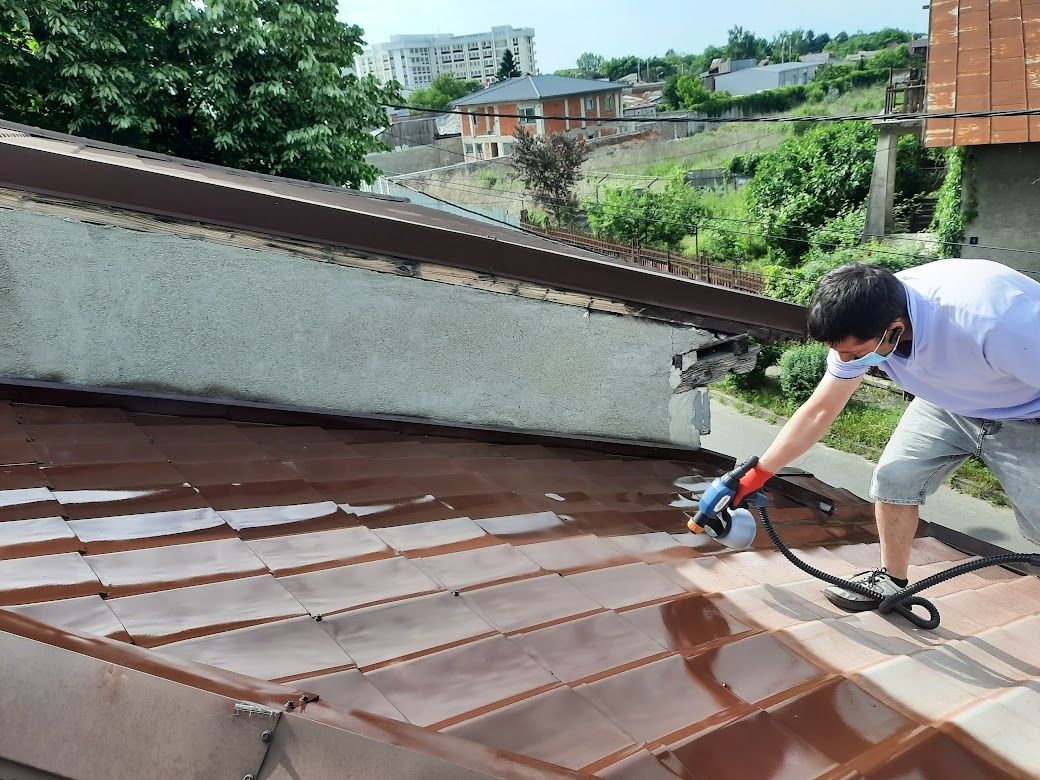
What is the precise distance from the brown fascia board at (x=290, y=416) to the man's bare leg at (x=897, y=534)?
1.51 metres

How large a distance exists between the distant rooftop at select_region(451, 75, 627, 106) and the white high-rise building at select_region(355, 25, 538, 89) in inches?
3878

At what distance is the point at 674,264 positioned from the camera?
21.2 m

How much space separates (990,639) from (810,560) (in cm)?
69

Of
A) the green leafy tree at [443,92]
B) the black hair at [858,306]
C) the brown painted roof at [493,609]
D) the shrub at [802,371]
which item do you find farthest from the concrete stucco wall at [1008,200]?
the green leafy tree at [443,92]

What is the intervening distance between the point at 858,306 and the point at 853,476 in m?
10.9

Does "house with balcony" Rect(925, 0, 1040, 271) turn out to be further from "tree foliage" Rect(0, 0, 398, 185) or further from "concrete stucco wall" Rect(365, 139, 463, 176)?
"concrete stucco wall" Rect(365, 139, 463, 176)

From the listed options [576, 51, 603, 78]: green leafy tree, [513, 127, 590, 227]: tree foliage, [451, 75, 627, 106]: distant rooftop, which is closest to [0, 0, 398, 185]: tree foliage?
[513, 127, 590, 227]: tree foliage

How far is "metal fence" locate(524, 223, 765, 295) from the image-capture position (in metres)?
19.3

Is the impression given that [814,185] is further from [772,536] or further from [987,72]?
[772,536]

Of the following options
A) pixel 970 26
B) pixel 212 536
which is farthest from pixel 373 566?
pixel 970 26

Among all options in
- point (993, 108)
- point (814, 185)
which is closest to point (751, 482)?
point (993, 108)

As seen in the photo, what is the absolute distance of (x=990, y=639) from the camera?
2.35m

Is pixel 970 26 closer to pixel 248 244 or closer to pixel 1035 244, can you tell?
pixel 1035 244

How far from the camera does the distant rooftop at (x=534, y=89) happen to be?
42.6 meters
